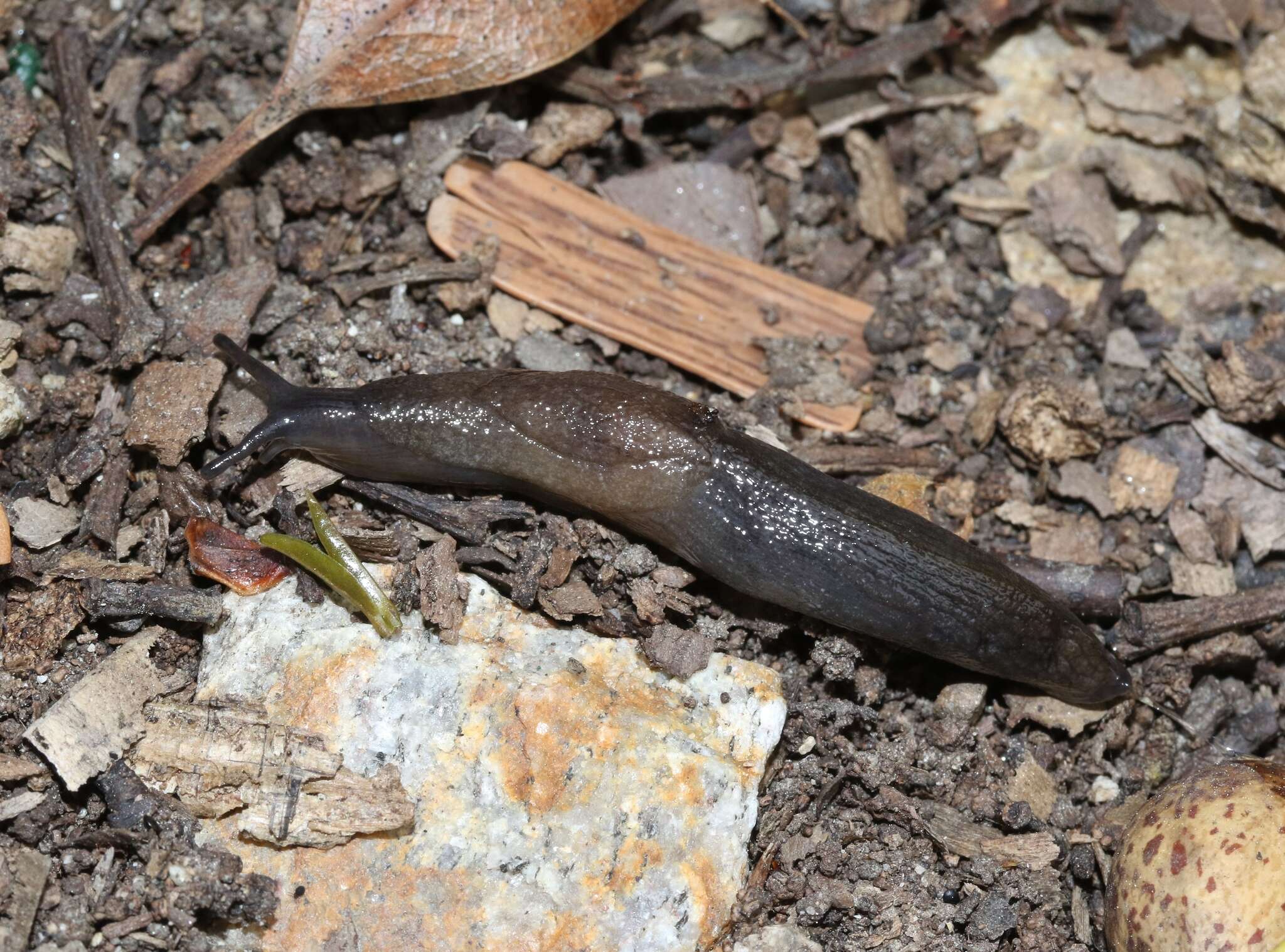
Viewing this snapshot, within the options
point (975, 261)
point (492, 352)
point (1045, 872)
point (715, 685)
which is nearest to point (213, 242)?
point (492, 352)

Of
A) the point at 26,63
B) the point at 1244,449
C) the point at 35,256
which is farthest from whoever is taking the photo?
the point at 1244,449

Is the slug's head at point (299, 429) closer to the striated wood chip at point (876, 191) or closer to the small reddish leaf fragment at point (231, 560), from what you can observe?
the small reddish leaf fragment at point (231, 560)

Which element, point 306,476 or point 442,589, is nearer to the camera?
point 442,589

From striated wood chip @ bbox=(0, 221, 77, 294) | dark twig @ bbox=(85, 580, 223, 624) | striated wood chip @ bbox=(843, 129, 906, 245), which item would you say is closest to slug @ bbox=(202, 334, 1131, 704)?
dark twig @ bbox=(85, 580, 223, 624)

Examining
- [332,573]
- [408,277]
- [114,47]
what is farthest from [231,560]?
[114,47]

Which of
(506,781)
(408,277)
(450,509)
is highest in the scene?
(408,277)

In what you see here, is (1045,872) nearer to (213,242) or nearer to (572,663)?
(572,663)

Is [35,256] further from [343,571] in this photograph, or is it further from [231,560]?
[343,571]

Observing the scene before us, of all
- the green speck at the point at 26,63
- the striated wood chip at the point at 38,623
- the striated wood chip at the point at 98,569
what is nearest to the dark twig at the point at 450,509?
the striated wood chip at the point at 98,569
